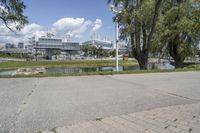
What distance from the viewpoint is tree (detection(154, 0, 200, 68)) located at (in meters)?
27.8

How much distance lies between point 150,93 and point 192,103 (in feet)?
6.12

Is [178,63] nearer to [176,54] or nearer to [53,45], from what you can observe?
[176,54]

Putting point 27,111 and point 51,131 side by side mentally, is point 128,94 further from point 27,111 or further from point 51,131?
point 51,131

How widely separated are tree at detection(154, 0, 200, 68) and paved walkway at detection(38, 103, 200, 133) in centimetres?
2162

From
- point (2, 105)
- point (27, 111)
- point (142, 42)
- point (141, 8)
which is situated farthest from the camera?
point (142, 42)

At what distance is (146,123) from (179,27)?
78.9ft

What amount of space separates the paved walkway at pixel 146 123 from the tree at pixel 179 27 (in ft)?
70.9

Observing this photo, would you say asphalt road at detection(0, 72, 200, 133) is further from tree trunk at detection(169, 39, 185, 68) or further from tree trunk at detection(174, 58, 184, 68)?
tree trunk at detection(174, 58, 184, 68)

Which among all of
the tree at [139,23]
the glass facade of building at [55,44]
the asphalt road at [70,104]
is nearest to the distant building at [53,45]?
the glass facade of building at [55,44]

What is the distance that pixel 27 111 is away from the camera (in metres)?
6.50

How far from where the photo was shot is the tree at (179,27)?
27781 mm

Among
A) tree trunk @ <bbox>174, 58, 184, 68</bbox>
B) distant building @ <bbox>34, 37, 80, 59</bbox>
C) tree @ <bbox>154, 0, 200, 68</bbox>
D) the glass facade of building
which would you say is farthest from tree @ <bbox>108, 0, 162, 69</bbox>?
the glass facade of building

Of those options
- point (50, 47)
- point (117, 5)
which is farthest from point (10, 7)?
point (50, 47)

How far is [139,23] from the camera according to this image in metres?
25.4
